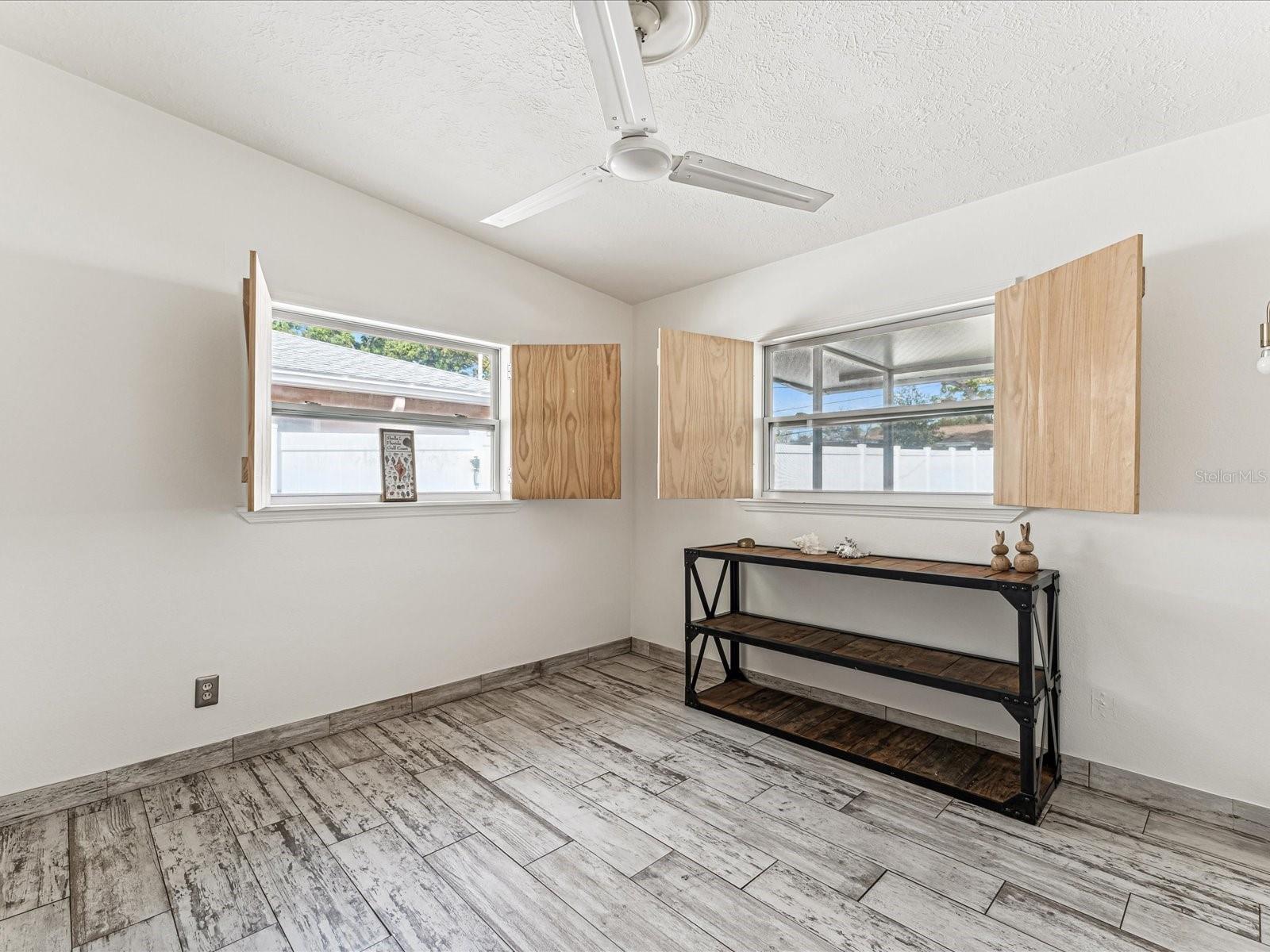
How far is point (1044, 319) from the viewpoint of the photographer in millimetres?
2410

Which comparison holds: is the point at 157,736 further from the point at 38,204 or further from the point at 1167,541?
the point at 1167,541

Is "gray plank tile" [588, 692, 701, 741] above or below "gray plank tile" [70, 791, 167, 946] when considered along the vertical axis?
below

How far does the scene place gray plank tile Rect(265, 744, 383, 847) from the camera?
2.21 meters

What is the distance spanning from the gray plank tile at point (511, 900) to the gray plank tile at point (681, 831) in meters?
0.46

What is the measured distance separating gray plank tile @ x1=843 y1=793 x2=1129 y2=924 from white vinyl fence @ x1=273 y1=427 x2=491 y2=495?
2646mm

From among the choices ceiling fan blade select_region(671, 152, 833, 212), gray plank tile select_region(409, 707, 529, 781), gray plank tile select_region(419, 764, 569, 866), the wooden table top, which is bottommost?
gray plank tile select_region(409, 707, 529, 781)

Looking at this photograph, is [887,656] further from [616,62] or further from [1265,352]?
[616,62]

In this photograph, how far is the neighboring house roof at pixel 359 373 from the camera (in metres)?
3.01

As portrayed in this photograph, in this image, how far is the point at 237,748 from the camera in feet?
8.87

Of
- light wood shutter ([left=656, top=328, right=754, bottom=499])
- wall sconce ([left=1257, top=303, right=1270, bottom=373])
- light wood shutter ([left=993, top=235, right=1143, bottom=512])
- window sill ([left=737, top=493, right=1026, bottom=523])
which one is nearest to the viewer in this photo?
wall sconce ([left=1257, top=303, right=1270, bottom=373])

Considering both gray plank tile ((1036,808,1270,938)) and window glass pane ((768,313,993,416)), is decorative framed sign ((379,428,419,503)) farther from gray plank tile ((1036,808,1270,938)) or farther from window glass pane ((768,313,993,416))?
gray plank tile ((1036,808,1270,938))

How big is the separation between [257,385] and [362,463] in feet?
3.07

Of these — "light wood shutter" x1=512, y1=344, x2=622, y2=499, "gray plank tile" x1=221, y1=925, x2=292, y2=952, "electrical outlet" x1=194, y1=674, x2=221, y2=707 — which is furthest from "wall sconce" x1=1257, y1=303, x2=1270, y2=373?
"electrical outlet" x1=194, y1=674, x2=221, y2=707

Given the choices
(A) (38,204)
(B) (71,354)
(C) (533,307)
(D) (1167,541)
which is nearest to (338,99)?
(A) (38,204)
